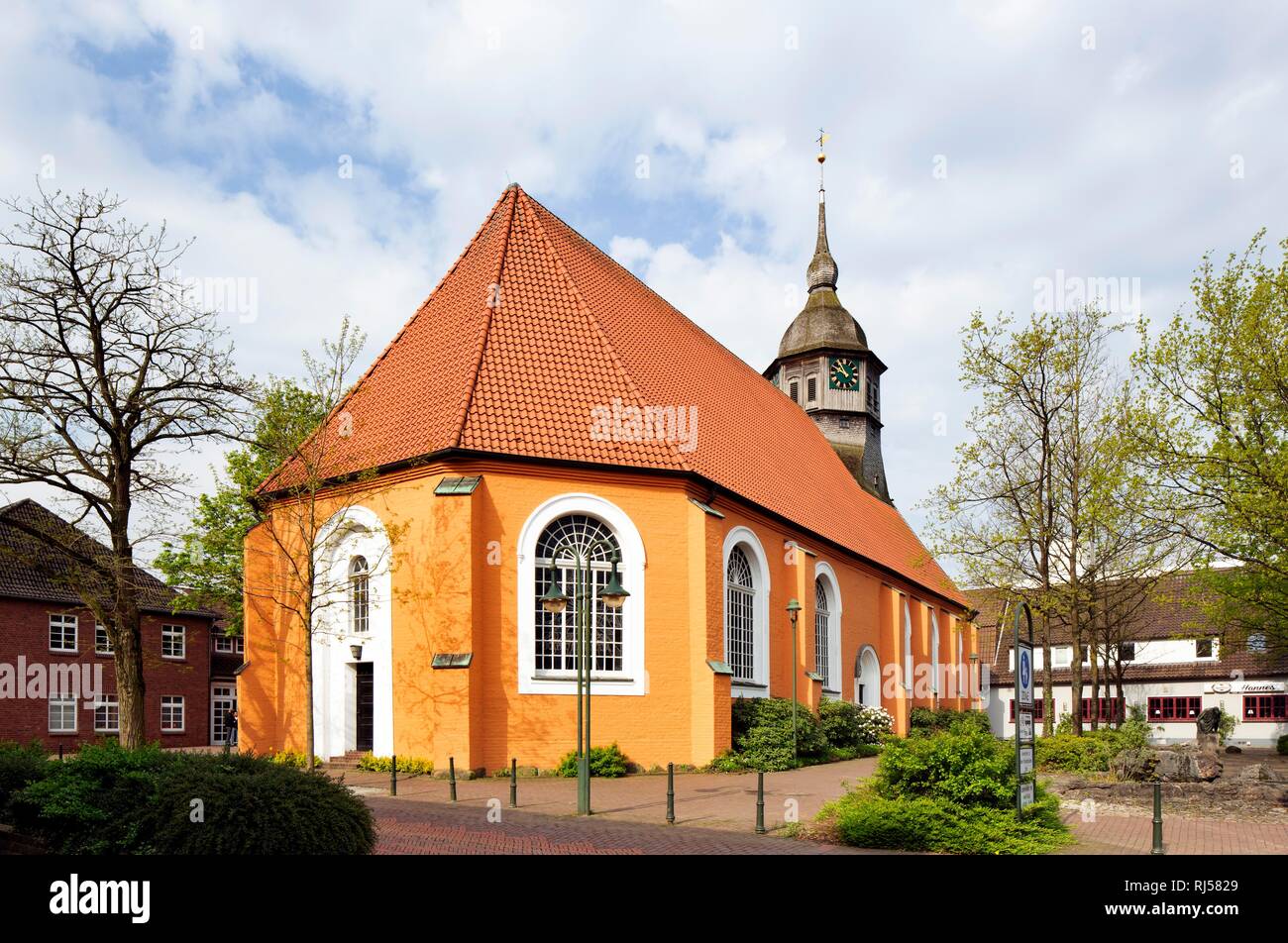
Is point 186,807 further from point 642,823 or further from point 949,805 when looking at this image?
point 949,805

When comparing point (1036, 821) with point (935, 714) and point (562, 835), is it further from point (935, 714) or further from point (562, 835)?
point (935, 714)

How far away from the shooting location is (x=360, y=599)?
20.6 meters

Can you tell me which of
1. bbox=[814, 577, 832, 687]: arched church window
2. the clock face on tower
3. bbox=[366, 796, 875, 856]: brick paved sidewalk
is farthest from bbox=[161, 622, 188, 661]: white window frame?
bbox=[366, 796, 875, 856]: brick paved sidewalk

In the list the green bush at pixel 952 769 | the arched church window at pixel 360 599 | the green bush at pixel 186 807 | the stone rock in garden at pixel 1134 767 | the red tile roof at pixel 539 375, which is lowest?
the stone rock in garden at pixel 1134 767

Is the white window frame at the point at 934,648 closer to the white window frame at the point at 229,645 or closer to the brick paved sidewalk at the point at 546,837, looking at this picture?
the brick paved sidewalk at the point at 546,837

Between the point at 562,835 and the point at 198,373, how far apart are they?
524 inches

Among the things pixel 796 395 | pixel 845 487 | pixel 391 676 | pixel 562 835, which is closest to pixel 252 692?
pixel 391 676

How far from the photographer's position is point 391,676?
19422mm

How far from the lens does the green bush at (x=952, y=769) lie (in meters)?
11.8

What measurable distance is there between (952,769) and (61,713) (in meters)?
Result: 35.9

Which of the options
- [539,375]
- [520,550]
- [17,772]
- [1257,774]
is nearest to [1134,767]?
[1257,774]

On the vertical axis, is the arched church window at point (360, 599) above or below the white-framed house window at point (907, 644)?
above

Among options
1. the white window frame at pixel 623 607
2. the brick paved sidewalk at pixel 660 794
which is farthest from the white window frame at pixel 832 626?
the white window frame at pixel 623 607

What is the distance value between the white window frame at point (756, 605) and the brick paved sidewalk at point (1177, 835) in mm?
9223
